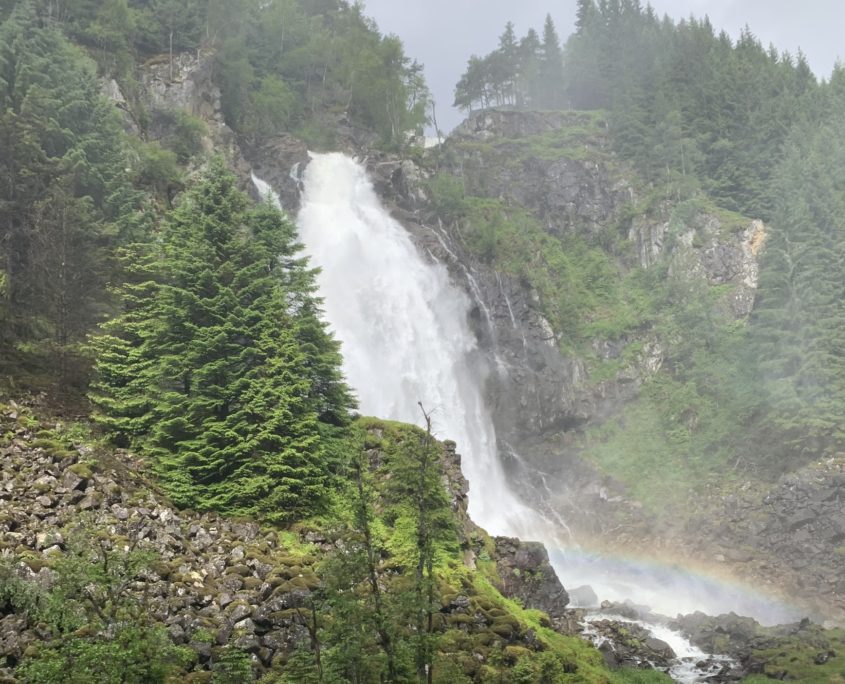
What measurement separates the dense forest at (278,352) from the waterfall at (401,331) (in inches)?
301

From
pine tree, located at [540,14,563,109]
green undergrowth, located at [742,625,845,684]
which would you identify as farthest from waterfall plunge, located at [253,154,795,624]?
pine tree, located at [540,14,563,109]

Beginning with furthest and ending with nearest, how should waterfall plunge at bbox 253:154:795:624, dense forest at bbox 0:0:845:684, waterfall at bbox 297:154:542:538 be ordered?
waterfall at bbox 297:154:542:538 → waterfall plunge at bbox 253:154:795:624 → dense forest at bbox 0:0:845:684

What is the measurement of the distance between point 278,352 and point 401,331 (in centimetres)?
2241

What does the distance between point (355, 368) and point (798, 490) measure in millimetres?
26682

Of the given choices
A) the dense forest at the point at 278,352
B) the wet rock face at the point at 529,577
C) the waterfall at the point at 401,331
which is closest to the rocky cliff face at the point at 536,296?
the dense forest at the point at 278,352

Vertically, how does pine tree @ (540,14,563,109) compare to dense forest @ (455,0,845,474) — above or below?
above

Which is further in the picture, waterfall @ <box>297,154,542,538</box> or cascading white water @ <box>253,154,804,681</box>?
waterfall @ <box>297,154,542,538</box>

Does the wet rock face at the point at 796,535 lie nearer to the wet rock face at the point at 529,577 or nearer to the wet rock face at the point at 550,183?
the wet rock face at the point at 529,577

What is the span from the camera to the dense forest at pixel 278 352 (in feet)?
45.1

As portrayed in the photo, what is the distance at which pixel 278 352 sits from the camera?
75.4 ft

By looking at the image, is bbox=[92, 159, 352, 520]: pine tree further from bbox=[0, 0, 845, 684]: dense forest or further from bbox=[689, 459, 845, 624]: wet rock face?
bbox=[689, 459, 845, 624]: wet rock face

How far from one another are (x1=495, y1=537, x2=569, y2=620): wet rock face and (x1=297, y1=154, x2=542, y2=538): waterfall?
1199cm

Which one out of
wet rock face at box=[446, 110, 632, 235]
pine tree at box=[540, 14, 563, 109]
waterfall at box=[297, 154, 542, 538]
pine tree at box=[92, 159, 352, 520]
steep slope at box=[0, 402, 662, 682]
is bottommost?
steep slope at box=[0, 402, 662, 682]

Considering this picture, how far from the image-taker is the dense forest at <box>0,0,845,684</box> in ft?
45.1
